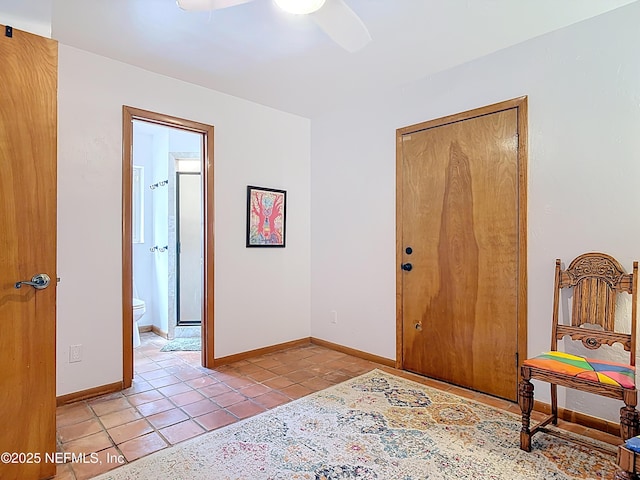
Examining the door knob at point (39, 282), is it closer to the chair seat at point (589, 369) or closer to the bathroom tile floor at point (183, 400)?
the bathroom tile floor at point (183, 400)

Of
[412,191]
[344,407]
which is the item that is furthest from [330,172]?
[344,407]

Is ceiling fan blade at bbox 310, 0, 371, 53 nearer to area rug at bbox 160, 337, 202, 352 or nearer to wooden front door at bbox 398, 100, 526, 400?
wooden front door at bbox 398, 100, 526, 400

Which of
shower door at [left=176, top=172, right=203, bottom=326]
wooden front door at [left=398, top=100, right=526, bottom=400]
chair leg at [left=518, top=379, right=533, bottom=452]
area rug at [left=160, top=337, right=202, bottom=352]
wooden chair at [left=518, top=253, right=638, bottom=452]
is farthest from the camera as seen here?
shower door at [left=176, top=172, right=203, bottom=326]

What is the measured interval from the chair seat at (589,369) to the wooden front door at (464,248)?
541 millimetres

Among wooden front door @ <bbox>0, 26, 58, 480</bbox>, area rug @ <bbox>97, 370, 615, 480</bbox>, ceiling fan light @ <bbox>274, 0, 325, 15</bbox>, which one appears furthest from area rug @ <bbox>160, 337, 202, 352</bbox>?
ceiling fan light @ <bbox>274, 0, 325, 15</bbox>

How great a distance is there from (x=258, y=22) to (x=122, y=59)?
1.21 meters

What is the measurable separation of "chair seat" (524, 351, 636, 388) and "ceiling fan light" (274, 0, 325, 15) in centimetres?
209

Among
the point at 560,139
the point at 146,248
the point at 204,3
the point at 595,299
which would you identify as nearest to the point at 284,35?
the point at 204,3

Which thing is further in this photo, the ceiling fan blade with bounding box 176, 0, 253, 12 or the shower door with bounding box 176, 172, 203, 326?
the shower door with bounding box 176, 172, 203, 326

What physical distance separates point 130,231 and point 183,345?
168cm

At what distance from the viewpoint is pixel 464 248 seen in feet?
9.31

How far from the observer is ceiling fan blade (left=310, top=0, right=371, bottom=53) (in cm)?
179

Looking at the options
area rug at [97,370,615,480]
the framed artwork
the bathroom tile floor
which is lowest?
the bathroom tile floor

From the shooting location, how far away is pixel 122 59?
2768mm
